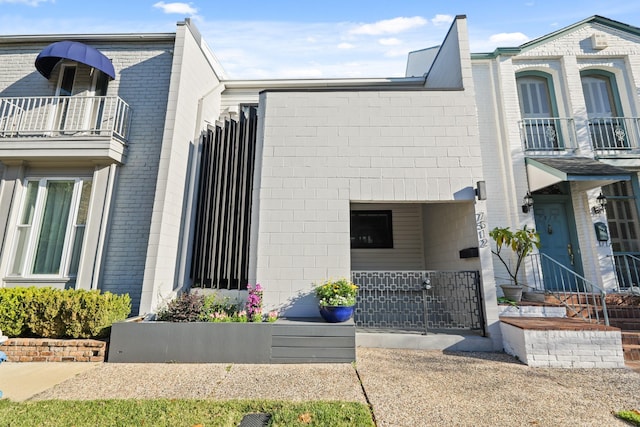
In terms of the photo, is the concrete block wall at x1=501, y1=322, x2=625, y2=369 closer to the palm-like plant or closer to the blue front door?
the palm-like plant

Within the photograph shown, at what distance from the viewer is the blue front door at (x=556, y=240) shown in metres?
6.77

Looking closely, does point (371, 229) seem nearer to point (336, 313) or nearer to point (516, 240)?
point (516, 240)

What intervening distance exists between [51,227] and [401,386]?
285 inches

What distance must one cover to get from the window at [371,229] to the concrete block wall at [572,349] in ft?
13.1

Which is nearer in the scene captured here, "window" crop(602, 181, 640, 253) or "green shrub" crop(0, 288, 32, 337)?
"green shrub" crop(0, 288, 32, 337)

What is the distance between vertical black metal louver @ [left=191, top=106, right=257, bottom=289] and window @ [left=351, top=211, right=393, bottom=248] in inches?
130

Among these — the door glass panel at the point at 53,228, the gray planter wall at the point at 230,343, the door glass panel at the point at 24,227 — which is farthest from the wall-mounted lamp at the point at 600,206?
the door glass panel at the point at 24,227

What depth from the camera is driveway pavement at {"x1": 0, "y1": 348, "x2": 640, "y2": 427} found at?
113 inches

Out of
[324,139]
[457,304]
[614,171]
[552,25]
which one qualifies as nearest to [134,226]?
[324,139]

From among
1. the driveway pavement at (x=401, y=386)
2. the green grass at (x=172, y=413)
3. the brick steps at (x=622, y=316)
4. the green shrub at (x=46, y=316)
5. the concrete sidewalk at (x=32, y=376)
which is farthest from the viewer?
the brick steps at (x=622, y=316)

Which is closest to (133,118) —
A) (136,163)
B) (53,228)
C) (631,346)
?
(136,163)

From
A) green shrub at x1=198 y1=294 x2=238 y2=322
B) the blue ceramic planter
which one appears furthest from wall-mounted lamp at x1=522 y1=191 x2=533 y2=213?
green shrub at x1=198 y1=294 x2=238 y2=322

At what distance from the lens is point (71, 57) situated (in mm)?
6078

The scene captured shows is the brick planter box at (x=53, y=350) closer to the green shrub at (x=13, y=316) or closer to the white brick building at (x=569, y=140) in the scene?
the green shrub at (x=13, y=316)
